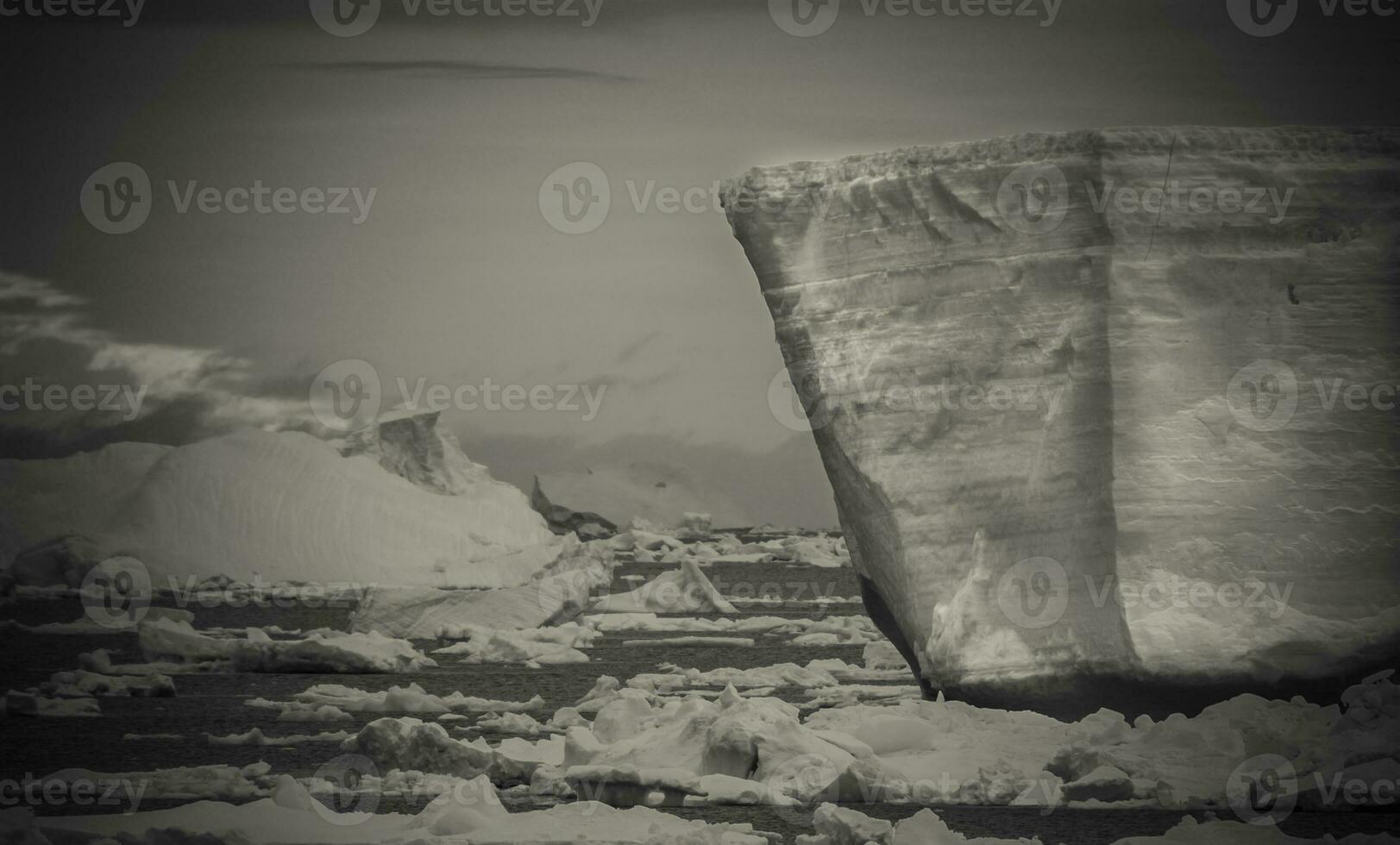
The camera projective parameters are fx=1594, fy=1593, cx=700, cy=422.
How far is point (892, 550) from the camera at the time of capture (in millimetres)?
10125

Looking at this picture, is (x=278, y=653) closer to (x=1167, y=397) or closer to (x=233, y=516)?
(x=1167, y=397)

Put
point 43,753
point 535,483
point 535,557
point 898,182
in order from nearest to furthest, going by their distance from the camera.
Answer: point 43,753 → point 898,182 → point 535,557 → point 535,483

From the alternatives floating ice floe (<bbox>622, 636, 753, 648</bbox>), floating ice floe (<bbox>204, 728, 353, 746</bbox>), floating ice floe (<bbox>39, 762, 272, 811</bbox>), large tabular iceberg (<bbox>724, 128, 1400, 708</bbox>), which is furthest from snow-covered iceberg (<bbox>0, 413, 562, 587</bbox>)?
floating ice floe (<bbox>39, 762, 272, 811</bbox>)

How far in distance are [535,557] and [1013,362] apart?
1066 centimetres

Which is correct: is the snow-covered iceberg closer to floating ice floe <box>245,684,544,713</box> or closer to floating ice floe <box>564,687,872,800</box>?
floating ice floe <box>245,684,544,713</box>

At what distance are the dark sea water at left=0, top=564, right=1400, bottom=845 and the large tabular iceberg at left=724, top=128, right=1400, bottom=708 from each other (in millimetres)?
1922

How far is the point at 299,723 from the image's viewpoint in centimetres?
1005

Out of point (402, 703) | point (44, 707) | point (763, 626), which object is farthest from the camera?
point (763, 626)

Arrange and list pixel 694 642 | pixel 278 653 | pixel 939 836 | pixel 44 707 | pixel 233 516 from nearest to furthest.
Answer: pixel 939 836, pixel 44 707, pixel 278 653, pixel 694 642, pixel 233 516

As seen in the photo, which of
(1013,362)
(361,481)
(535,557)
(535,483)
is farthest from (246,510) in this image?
(535,483)

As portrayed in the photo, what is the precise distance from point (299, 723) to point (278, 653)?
301 centimetres

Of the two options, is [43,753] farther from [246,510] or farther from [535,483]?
[535,483]

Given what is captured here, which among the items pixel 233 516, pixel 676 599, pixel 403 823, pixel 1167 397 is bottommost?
pixel 403 823

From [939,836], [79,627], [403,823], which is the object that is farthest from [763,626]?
[939,836]
